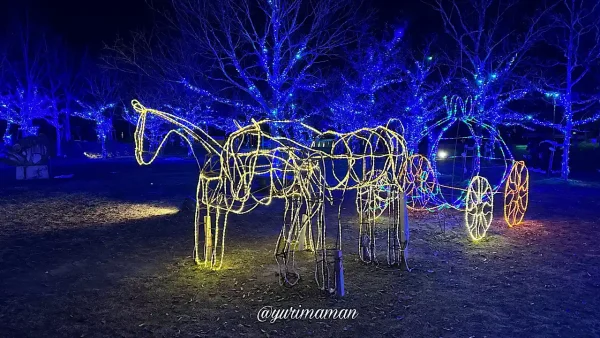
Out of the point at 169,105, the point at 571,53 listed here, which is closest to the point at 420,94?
the point at 571,53

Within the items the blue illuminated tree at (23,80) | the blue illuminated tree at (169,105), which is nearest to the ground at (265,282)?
the blue illuminated tree at (169,105)

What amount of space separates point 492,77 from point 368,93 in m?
6.16

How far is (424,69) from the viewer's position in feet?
69.3

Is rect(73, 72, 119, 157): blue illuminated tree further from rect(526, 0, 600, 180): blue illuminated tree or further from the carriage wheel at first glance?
rect(526, 0, 600, 180): blue illuminated tree

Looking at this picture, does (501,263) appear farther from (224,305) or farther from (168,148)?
(168,148)

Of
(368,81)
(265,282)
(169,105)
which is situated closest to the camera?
(265,282)

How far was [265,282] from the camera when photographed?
5.59 metres

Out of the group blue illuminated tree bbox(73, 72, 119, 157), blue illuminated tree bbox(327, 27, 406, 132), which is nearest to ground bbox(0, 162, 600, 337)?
blue illuminated tree bbox(327, 27, 406, 132)

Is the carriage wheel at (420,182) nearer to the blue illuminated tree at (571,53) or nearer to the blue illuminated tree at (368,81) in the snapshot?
the blue illuminated tree at (571,53)

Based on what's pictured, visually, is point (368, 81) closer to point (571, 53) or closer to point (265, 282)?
point (571, 53)

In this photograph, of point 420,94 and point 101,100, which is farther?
point 101,100

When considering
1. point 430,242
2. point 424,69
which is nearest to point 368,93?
point 424,69

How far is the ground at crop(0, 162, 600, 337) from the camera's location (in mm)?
4355

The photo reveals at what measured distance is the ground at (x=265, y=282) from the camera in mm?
4355
